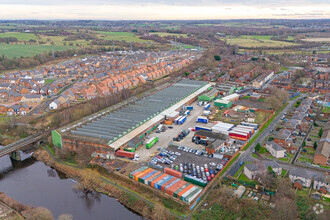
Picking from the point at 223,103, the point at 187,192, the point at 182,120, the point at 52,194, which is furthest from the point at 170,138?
the point at 52,194

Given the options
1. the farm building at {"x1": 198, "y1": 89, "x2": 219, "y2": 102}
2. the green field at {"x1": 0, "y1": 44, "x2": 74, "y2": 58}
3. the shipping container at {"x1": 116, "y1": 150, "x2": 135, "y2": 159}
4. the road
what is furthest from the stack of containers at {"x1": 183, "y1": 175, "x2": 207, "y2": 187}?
the green field at {"x1": 0, "y1": 44, "x2": 74, "y2": 58}

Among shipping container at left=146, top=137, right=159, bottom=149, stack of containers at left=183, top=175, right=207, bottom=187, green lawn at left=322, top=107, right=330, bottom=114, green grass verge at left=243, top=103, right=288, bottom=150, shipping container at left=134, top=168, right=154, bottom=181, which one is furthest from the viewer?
green lawn at left=322, top=107, right=330, bottom=114

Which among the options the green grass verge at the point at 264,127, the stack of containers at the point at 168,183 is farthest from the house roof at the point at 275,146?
the stack of containers at the point at 168,183

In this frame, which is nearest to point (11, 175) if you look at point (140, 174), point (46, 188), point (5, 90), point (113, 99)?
point (46, 188)

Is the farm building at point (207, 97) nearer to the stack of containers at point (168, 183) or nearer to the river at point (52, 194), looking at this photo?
the stack of containers at point (168, 183)

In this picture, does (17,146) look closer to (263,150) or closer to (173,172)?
(173,172)

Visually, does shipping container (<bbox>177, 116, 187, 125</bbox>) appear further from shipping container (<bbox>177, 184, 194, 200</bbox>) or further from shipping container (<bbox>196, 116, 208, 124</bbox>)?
shipping container (<bbox>177, 184, 194, 200</bbox>)
